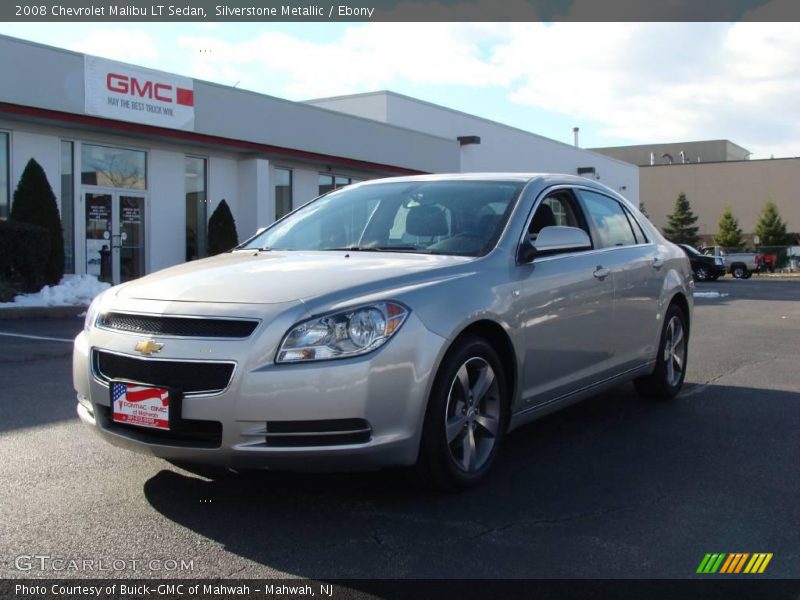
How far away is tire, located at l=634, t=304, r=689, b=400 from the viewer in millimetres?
6504

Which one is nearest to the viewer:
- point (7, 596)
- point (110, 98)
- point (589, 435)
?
point (7, 596)

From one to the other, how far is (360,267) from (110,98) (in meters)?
→ 14.3

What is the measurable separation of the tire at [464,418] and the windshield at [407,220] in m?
0.69

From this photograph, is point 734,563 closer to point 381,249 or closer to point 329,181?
point 381,249

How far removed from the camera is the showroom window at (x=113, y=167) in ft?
57.1

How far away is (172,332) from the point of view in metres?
3.71

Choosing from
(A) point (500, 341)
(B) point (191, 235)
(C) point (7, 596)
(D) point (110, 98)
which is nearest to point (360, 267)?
(A) point (500, 341)

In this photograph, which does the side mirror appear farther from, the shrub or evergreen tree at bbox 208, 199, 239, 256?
evergreen tree at bbox 208, 199, 239, 256

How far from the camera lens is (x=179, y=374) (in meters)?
3.61

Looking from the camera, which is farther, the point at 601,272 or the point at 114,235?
the point at 114,235

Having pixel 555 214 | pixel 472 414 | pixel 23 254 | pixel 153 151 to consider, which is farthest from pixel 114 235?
pixel 472 414

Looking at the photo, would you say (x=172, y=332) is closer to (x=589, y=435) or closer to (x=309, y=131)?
(x=589, y=435)

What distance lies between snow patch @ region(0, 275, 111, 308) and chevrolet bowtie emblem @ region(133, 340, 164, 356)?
1045 centimetres

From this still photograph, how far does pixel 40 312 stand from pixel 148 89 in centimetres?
625
